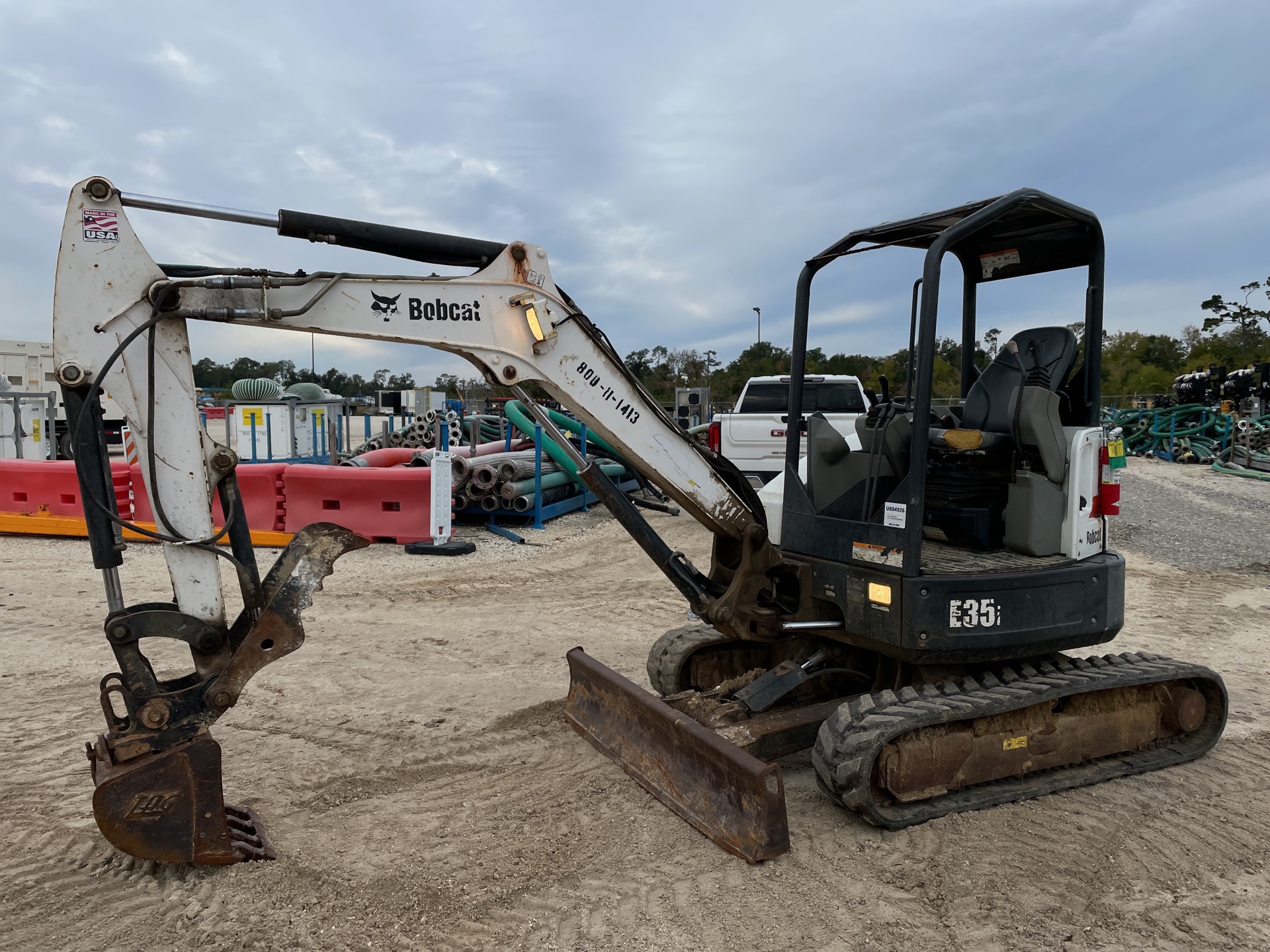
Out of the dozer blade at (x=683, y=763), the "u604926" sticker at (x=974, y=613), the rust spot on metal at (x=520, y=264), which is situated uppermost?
the rust spot on metal at (x=520, y=264)

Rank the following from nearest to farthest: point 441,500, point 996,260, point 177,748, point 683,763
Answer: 1. point 177,748
2. point 683,763
3. point 996,260
4. point 441,500

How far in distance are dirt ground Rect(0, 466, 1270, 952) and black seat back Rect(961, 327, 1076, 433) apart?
196 cm

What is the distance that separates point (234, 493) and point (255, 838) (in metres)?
1.48

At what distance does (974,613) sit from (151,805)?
3.63 metres

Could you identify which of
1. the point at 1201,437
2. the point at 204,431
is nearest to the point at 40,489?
the point at 204,431

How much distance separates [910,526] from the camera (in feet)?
13.5

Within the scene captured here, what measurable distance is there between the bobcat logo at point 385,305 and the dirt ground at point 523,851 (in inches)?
91.1

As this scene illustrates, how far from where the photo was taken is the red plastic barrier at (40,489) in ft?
35.7

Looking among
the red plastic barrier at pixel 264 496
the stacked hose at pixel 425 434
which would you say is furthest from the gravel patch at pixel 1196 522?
the stacked hose at pixel 425 434

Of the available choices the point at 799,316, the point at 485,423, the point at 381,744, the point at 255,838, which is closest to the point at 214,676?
the point at 255,838

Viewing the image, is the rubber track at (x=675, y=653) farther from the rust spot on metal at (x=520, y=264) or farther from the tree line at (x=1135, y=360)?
the tree line at (x=1135, y=360)

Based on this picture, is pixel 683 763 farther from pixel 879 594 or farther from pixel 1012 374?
pixel 1012 374

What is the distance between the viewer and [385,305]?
384cm

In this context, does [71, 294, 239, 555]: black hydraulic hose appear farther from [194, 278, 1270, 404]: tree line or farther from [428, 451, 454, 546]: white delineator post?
[194, 278, 1270, 404]: tree line
